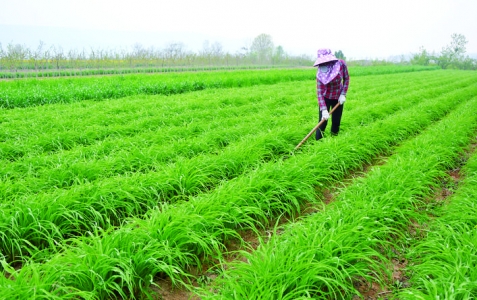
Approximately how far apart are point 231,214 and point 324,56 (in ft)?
12.2

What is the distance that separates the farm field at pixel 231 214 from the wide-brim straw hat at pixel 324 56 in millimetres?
1358

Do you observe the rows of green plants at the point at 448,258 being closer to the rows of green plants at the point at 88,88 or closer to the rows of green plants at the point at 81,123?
the rows of green plants at the point at 81,123

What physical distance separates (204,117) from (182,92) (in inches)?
259

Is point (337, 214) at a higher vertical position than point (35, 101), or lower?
lower

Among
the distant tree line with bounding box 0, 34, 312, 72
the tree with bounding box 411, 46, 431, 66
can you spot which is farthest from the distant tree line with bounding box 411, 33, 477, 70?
the distant tree line with bounding box 0, 34, 312, 72

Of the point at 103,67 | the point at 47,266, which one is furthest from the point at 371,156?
the point at 103,67

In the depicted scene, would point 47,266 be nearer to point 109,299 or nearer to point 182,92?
point 109,299

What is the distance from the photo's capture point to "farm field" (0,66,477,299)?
8.74ft

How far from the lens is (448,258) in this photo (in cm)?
293

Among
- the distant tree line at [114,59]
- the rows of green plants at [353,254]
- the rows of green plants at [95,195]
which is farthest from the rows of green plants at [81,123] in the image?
the distant tree line at [114,59]

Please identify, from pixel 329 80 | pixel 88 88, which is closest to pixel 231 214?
pixel 329 80

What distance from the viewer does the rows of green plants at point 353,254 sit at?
253cm

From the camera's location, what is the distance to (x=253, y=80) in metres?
19.6

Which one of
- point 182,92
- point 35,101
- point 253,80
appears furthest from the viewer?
point 253,80
